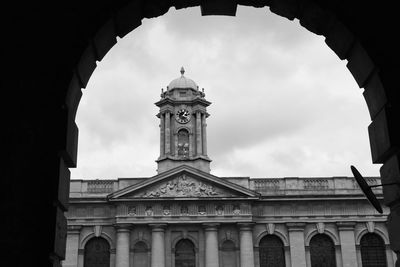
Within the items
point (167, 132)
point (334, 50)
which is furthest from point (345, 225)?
point (334, 50)

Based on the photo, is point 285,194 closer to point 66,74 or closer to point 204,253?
point 204,253

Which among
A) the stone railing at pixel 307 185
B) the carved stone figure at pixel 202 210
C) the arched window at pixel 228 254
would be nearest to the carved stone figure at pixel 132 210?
the carved stone figure at pixel 202 210

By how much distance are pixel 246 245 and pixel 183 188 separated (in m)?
5.46

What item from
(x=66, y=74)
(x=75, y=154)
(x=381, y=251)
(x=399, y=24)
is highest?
(x=381, y=251)

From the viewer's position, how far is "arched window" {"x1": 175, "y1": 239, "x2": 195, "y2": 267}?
3444 cm

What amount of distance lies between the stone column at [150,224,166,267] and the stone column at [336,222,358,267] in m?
11.3

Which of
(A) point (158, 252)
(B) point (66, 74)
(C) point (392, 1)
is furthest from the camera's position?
(A) point (158, 252)

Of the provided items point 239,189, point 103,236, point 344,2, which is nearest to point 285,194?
point 239,189

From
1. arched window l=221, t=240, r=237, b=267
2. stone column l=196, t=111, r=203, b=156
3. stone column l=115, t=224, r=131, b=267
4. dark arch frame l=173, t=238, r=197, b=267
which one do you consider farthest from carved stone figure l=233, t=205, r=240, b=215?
stone column l=115, t=224, r=131, b=267

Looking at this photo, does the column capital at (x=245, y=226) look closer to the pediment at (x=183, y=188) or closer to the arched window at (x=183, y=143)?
the pediment at (x=183, y=188)

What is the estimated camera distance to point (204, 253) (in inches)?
1355

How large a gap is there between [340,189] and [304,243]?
177 inches

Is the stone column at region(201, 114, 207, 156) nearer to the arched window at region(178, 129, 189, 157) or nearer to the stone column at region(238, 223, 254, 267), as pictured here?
the arched window at region(178, 129, 189, 157)

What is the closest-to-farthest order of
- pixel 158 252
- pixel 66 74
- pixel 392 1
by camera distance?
pixel 66 74 < pixel 392 1 < pixel 158 252
